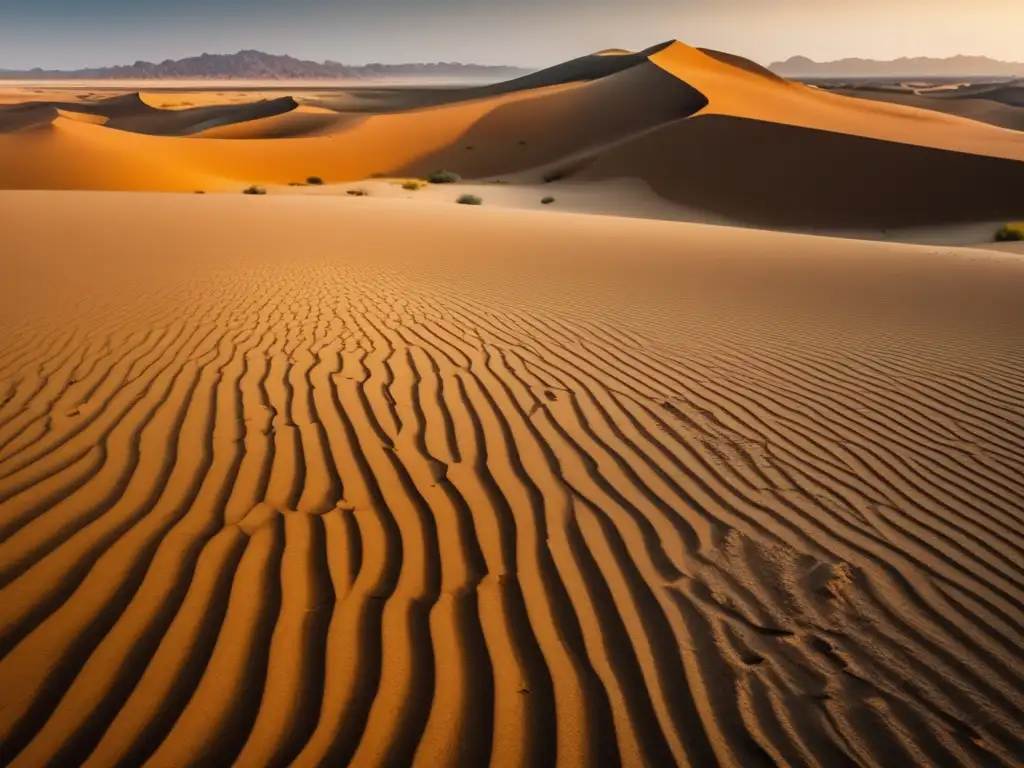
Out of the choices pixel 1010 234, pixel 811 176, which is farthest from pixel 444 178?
pixel 1010 234

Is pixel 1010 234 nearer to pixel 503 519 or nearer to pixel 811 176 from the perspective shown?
pixel 811 176

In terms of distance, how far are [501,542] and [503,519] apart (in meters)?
0.20

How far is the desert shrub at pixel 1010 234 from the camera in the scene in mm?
19047

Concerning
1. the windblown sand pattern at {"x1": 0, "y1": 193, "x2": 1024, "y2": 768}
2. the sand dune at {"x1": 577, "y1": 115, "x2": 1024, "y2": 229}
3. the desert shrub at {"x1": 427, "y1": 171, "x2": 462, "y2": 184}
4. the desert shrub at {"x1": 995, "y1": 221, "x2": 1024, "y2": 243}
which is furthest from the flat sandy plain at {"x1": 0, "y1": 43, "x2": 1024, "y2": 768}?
the desert shrub at {"x1": 427, "y1": 171, "x2": 462, "y2": 184}

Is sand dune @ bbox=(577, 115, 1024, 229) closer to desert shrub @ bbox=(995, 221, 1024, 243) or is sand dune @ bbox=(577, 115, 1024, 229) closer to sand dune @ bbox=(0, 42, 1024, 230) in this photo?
sand dune @ bbox=(0, 42, 1024, 230)

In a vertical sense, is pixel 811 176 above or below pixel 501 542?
below

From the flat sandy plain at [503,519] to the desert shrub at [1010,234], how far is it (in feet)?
39.5

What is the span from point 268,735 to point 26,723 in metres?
0.70

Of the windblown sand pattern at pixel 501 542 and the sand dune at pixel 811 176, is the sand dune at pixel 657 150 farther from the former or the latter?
the windblown sand pattern at pixel 501 542

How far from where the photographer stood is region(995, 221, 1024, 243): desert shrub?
19.0 meters

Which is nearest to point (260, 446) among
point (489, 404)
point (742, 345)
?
point (489, 404)

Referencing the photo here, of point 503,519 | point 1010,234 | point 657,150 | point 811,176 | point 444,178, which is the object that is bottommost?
point 444,178

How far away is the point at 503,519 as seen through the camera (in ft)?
10.8

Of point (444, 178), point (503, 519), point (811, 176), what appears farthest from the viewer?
point (444, 178)
